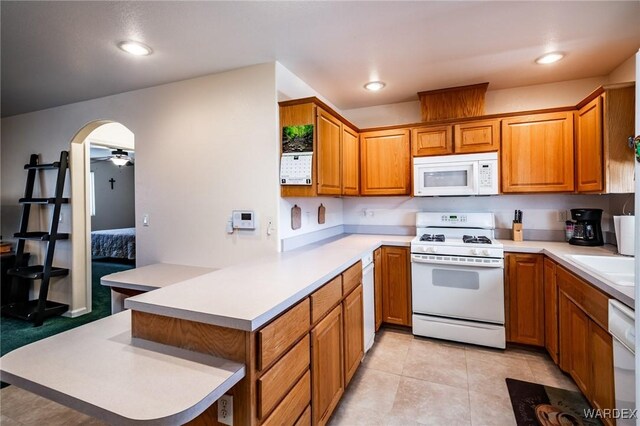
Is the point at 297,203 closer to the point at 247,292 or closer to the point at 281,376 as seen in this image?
the point at 247,292

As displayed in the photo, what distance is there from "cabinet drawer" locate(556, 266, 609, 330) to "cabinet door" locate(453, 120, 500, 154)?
1.23 meters

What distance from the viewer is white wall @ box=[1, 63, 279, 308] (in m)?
2.43

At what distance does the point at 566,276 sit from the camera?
205cm

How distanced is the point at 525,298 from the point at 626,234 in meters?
0.82

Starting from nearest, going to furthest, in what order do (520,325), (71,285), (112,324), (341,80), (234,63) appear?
(112,324) → (234,63) → (520,325) → (341,80) → (71,285)

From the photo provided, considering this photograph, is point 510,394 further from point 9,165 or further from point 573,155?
point 9,165

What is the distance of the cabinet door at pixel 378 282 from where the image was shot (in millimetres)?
2818

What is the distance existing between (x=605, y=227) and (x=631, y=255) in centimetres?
76

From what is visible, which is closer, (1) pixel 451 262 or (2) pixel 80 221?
(1) pixel 451 262

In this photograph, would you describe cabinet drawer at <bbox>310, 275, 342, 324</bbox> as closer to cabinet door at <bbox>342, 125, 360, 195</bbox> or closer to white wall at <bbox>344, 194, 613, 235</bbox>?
cabinet door at <bbox>342, 125, 360, 195</bbox>

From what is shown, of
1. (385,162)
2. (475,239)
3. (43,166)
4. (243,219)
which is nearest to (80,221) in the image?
(43,166)

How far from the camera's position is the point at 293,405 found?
4.40 ft

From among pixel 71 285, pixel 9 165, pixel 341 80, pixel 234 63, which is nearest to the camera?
pixel 234 63

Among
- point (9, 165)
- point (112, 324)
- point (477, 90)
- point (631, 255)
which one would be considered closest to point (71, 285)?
point (9, 165)
